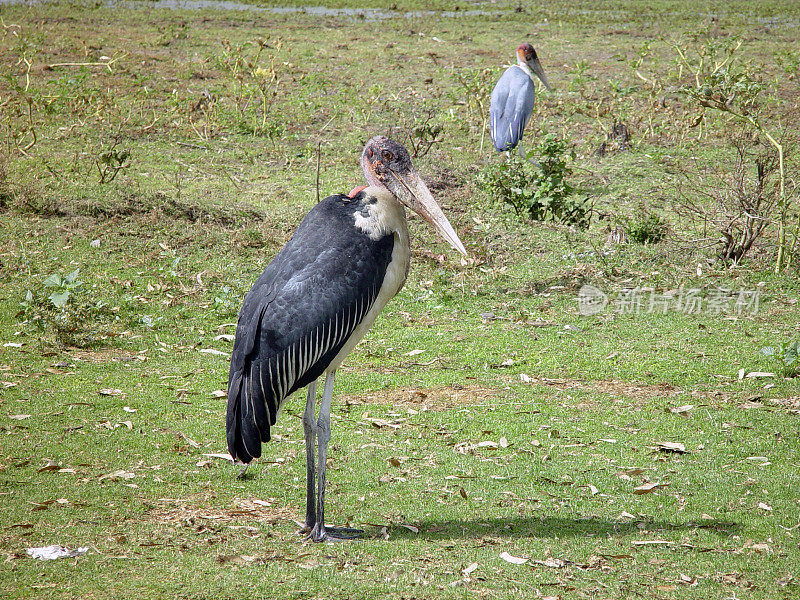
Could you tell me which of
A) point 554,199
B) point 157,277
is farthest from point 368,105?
point 157,277

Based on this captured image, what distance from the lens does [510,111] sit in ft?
32.3

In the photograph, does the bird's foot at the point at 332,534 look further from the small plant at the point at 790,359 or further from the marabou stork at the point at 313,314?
the small plant at the point at 790,359

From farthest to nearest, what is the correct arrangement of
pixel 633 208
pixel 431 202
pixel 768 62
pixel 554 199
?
pixel 768 62, pixel 633 208, pixel 554 199, pixel 431 202

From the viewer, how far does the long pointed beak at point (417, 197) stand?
4.35m

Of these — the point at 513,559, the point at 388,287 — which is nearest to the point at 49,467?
the point at 388,287

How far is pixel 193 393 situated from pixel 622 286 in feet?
11.7

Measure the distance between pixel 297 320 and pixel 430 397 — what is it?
1.89 m

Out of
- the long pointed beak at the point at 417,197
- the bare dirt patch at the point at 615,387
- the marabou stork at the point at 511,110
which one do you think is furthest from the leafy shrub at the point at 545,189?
the long pointed beak at the point at 417,197

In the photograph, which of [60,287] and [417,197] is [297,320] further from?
[60,287]

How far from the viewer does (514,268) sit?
25.4ft

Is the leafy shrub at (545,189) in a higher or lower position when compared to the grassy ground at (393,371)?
higher

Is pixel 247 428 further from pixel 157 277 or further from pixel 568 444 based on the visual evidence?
pixel 157 277

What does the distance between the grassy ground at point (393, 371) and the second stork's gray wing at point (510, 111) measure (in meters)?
0.48

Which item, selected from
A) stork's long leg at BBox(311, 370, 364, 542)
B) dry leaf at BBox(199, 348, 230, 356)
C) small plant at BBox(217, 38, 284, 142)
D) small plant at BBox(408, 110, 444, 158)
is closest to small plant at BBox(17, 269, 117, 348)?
dry leaf at BBox(199, 348, 230, 356)
